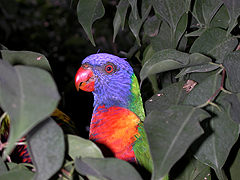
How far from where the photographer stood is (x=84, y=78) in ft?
3.94

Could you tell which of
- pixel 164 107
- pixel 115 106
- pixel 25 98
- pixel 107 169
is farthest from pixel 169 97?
pixel 25 98

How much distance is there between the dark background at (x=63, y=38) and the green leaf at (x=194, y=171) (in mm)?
580

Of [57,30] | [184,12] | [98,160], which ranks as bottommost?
[57,30]

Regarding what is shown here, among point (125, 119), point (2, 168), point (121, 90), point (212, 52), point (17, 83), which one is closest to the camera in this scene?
point (17, 83)

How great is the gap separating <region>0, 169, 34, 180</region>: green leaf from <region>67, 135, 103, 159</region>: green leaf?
0.09 m

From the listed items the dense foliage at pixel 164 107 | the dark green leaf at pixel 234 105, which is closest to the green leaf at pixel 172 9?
the dense foliage at pixel 164 107

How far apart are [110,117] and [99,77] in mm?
184

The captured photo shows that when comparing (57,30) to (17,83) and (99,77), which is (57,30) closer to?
(99,77)

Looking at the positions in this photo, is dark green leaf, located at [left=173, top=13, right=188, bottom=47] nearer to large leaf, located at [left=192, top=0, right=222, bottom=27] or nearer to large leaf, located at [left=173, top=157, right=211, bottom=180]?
large leaf, located at [left=192, top=0, right=222, bottom=27]

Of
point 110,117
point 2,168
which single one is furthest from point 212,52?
point 2,168

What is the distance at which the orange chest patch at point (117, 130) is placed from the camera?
1050mm

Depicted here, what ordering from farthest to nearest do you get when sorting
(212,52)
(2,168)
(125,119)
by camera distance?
1. (125,119)
2. (212,52)
3. (2,168)

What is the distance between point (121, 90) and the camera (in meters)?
1.23

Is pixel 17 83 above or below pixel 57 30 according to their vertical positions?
above
